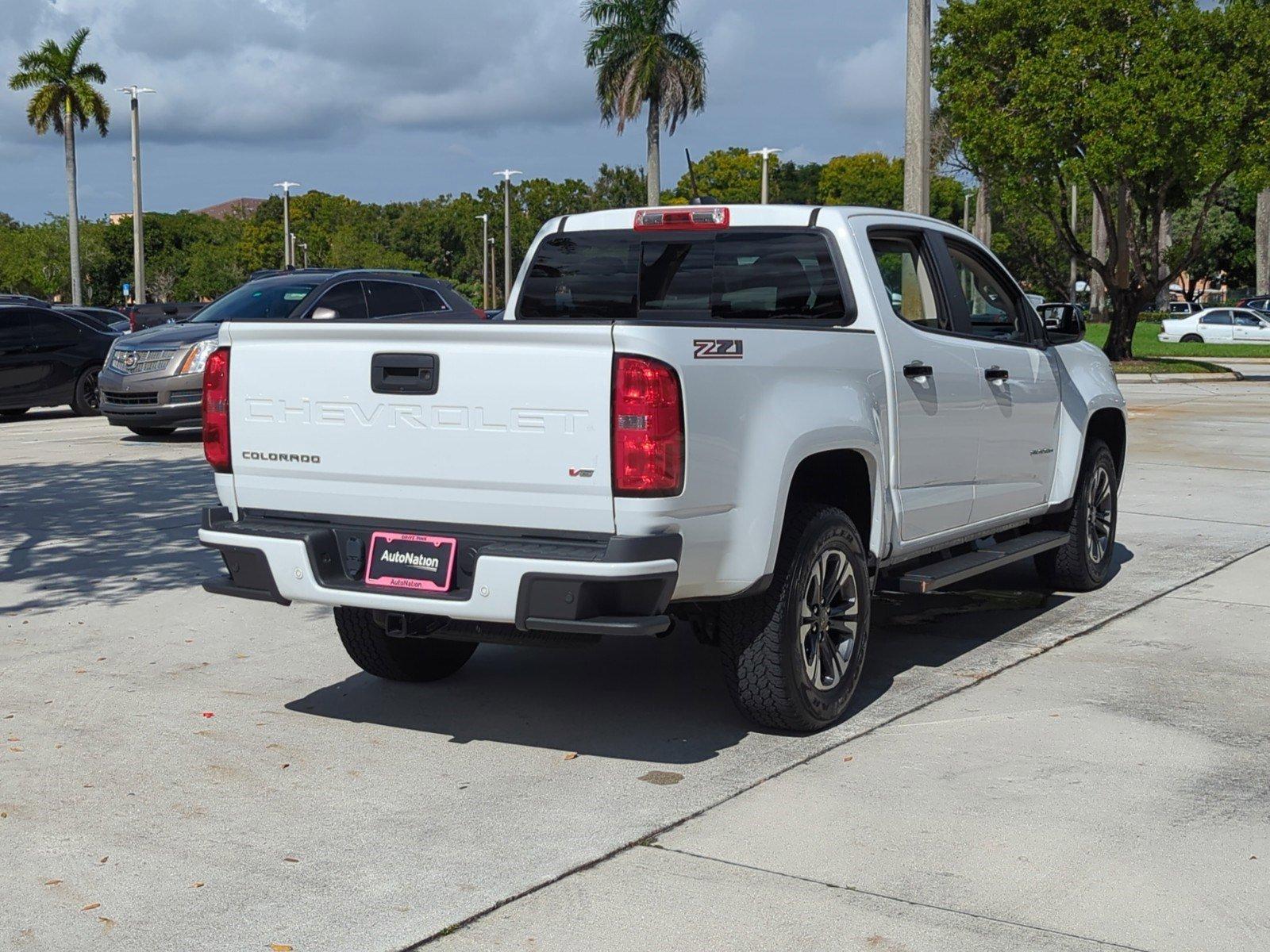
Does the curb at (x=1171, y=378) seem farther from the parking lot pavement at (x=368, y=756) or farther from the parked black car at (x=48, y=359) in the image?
the parking lot pavement at (x=368, y=756)

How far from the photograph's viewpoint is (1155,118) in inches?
1093

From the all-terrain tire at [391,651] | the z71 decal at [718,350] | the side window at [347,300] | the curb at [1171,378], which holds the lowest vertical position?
the all-terrain tire at [391,651]

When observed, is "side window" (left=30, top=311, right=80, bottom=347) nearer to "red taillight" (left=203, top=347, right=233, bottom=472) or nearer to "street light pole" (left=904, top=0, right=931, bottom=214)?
"street light pole" (left=904, top=0, right=931, bottom=214)

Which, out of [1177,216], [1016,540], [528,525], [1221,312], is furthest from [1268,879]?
[1177,216]

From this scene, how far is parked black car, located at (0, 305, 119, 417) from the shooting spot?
67.2 ft

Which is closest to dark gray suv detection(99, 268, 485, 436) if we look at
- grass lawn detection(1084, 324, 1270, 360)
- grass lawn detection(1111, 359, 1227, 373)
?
grass lawn detection(1111, 359, 1227, 373)

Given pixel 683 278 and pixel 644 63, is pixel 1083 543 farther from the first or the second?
pixel 644 63

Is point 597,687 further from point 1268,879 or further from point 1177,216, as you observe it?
point 1177,216

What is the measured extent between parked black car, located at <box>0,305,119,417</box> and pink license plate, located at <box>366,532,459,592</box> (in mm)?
16580

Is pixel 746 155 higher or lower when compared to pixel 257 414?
higher

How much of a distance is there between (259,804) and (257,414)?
1.43 metres

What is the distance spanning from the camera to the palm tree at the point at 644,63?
44375 mm

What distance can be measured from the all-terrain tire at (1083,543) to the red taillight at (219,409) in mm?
4578

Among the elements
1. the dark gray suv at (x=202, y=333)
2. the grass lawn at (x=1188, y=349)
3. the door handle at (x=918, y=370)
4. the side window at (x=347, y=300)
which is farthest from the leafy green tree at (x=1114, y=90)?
the door handle at (x=918, y=370)
